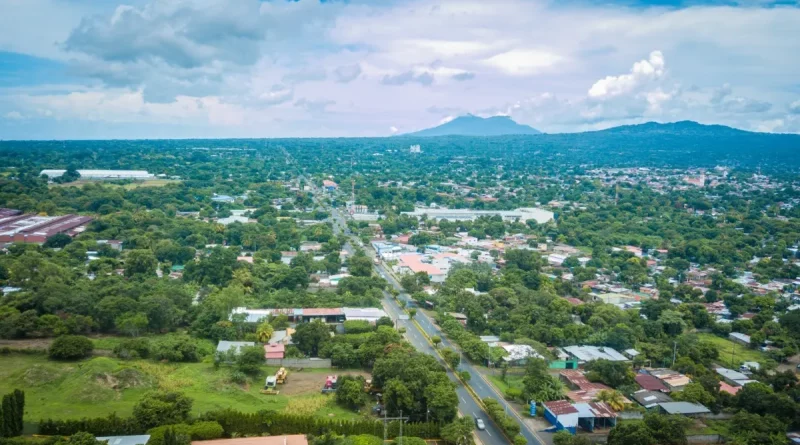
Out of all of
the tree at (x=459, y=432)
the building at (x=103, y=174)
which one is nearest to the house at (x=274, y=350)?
the tree at (x=459, y=432)

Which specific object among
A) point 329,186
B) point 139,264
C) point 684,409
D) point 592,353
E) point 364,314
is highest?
point 329,186

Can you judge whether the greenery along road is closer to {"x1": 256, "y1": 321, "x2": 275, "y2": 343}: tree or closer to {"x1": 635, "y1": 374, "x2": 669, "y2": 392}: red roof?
{"x1": 635, "y1": 374, "x2": 669, "y2": 392}: red roof

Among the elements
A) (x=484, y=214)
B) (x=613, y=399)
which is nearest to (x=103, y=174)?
(x=484, y=214)

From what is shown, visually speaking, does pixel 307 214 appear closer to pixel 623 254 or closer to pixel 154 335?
pixel 623 254

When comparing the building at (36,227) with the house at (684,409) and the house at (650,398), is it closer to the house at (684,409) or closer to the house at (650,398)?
the house at (650,398)

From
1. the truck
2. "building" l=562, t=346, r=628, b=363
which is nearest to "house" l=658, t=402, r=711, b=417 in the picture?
"building" l=562, t=346, r=628, b=363

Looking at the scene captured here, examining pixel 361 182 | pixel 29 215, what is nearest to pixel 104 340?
pixel 29 215

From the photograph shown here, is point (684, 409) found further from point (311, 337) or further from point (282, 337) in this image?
point (282, 337)
